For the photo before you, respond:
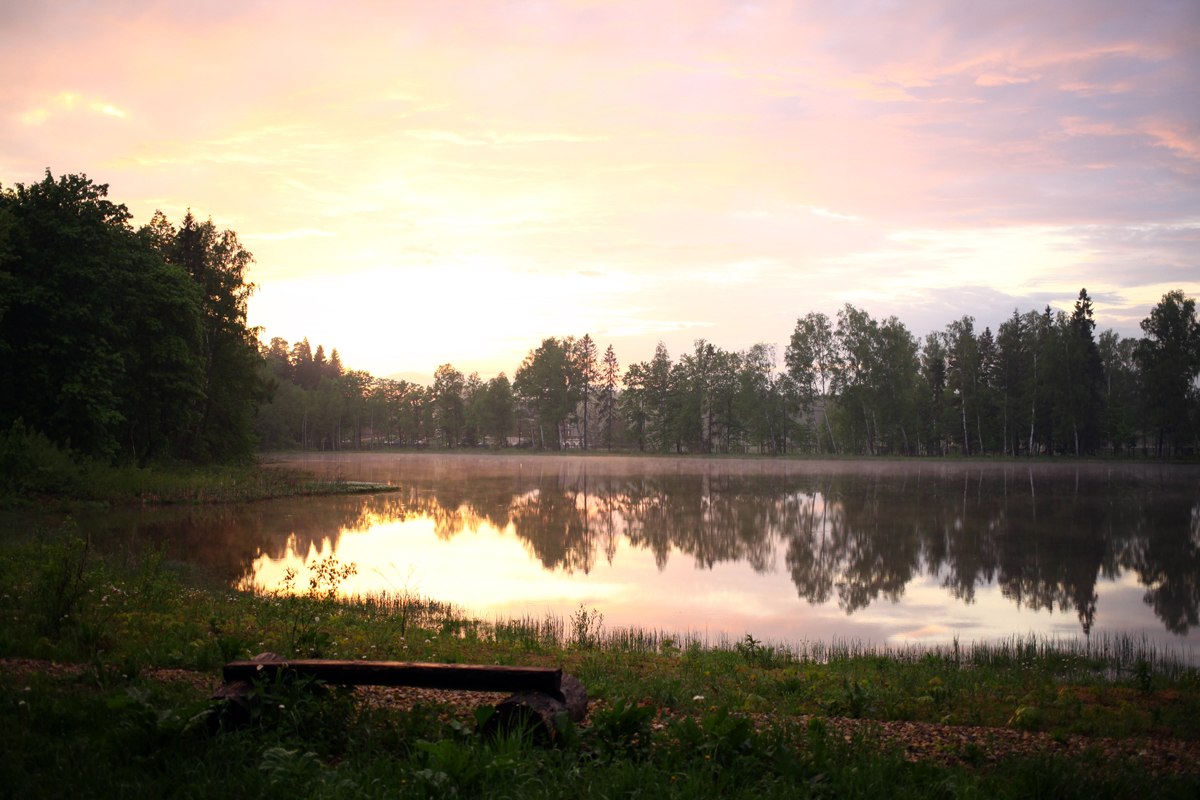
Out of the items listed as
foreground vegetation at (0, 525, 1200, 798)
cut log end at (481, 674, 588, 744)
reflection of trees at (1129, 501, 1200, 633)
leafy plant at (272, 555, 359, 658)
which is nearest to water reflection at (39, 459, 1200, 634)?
reflection of trees at (1129, 501, 1200, 633)

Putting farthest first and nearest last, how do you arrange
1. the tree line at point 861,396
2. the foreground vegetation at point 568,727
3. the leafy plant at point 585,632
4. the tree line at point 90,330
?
the tree line at point 861,396, the tree line at point 90,330, the leafy plant at point 585,632, the foreground vegetation at point 568,727

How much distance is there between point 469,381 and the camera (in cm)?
16288

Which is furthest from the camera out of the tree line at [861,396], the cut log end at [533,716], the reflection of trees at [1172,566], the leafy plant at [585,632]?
the tree line at [861,396]

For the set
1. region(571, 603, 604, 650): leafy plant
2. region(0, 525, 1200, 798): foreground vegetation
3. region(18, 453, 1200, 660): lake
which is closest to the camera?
region(0, 525, 1200, 798): foreground vegetation

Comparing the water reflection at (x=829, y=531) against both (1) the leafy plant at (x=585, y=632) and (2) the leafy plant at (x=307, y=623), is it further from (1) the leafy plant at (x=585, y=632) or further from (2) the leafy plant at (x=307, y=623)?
(2) the leafy plant at (x=307, y=623)

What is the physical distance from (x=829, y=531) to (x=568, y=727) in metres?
27.7

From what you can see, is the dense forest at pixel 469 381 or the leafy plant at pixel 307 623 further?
the dense forest at pixel 469 381

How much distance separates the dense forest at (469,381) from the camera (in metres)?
33.2

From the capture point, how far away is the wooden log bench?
6180 mm

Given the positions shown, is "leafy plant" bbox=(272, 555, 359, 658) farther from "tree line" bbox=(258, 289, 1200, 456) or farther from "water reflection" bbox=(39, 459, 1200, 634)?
"tree line" bbox=(258, 289, 1200, 456)

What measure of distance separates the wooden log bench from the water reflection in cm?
1407

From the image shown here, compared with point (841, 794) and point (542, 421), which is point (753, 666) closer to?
point (841, 794)

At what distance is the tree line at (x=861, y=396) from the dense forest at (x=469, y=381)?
0.29 m

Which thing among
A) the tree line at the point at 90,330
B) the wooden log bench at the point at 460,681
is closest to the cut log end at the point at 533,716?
the wooden log bench at the point at 460,681
